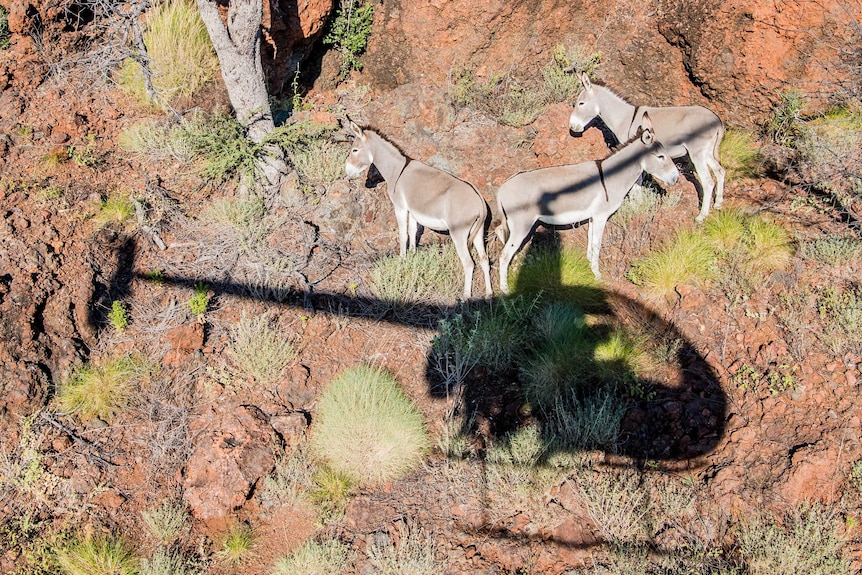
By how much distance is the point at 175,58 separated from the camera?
8.12 meters

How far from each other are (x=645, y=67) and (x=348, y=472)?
676 cm

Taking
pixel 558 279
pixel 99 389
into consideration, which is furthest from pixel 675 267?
pixel 99 389

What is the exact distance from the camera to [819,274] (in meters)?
6.78

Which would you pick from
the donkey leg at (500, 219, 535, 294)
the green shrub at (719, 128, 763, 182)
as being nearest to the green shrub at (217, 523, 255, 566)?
the donkey leg at (500, 219, 535, 294)

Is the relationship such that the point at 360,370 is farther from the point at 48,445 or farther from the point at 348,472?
the point at 48,445

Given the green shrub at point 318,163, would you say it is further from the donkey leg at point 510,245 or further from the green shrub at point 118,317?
the green shrub at point 118,317

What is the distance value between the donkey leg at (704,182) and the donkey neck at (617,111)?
0.91m

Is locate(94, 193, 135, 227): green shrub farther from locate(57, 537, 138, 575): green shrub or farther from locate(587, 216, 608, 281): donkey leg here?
locate(587, 216, 608, 281): donkey leg

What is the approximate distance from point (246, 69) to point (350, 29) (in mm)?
1893

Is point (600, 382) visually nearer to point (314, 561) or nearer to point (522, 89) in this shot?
point (314, 561)

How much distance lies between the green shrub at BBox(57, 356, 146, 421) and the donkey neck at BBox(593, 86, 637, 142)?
630 cm

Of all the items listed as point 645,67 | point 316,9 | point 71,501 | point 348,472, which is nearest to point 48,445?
point 71,501

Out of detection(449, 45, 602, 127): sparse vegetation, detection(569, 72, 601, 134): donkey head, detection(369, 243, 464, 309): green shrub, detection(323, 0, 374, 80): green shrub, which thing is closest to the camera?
detection(369, 243, 464, 309): green shrub

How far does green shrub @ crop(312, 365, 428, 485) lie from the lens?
18.9 feet
